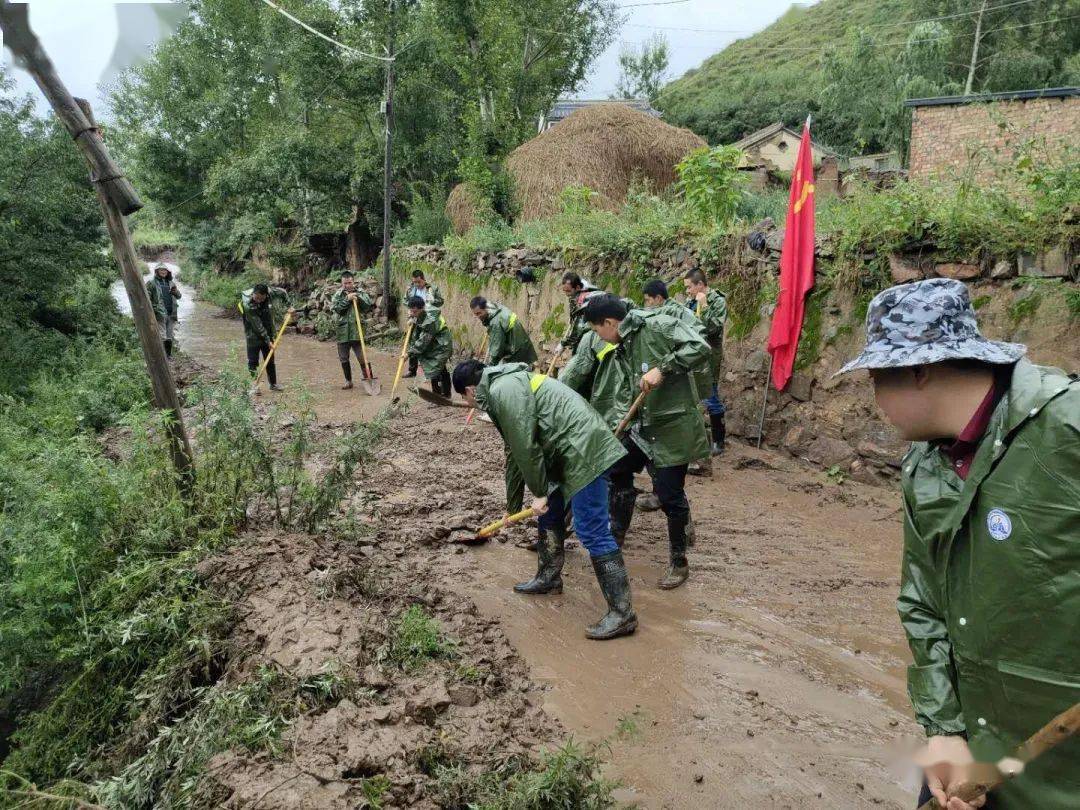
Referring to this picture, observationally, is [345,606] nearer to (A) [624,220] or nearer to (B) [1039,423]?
(B) [1039,423]

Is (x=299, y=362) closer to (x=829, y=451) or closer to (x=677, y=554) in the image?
(x=829, y=451)

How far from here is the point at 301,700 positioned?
2.82 m

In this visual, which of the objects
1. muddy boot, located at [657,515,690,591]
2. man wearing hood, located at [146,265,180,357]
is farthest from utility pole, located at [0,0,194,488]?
man wearing hood, located at [146,265,180,357]

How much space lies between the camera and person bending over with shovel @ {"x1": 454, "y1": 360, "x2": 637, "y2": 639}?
3865 millimetres

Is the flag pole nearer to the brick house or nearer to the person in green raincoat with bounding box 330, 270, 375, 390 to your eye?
the person in green raincoat with bounding box 330, 270, 375, 390

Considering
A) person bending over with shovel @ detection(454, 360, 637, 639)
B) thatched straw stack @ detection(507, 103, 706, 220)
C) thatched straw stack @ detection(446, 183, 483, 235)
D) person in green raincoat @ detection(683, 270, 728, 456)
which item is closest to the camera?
person bending over with shovel @ detection(454, 360, 637, 639)

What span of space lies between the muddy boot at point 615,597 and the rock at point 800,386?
3.78 meters

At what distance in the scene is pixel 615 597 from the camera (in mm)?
3996

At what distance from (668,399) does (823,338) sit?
9.58 ft

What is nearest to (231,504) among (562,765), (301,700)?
(301,700)

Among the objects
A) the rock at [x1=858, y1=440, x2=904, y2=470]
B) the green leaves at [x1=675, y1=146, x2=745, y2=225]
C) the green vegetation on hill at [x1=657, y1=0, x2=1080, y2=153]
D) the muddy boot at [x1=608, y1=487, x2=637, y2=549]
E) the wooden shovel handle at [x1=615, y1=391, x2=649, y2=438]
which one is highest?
the green vegetation on hill at [x1=657, y1=0, x2=1080, y2=153]

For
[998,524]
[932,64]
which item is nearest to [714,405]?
[998,524]

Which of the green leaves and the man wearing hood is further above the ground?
the green leaves

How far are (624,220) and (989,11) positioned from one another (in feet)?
99.9
